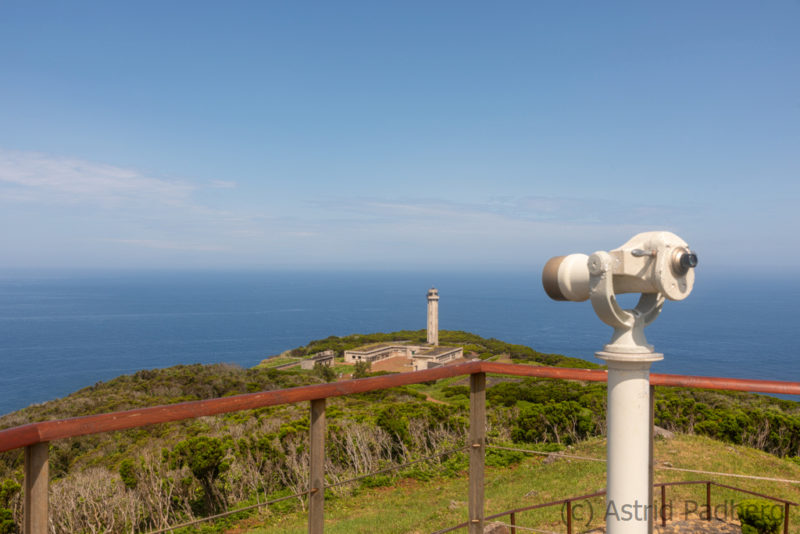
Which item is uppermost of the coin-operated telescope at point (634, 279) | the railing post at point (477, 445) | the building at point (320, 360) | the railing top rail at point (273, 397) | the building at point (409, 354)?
the coin-operated telescope at point (634, 279)

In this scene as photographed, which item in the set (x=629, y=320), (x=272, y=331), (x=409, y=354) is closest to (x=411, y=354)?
(x=409, y=354)

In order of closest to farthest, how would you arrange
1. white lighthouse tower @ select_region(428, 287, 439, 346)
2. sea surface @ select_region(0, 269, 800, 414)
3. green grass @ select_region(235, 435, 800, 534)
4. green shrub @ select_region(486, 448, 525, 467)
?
green grass @ select_region(235, 435, 800, 534)
green shrub @ select_region(486, 448, 525, 467)
white lighthouse tower @ select_region(428, 287, 439, 346)
sea surface @ select_region(0, 269, 800, 414)

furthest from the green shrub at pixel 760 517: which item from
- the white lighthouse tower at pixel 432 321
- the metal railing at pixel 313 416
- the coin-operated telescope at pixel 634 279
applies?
the white lighthouse tower at pixel 432 321

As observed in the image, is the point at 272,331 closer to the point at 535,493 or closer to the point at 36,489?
the point at 535,493

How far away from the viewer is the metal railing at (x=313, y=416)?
41.1 inches

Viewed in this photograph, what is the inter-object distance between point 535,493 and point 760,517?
2.67 metres

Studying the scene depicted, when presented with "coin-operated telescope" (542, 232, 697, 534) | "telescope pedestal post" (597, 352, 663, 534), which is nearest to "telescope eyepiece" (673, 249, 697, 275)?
"coin-operated telescope" (542, 232, 697, 534)

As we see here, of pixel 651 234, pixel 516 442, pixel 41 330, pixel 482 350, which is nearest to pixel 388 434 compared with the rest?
pixel 516 442

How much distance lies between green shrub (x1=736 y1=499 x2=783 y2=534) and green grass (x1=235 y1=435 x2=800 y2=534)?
0.73m

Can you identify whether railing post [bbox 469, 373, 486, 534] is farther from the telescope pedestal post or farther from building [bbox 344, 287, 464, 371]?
building [bbox 344, 287, 464, 371]

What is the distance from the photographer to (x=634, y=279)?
4.45 ft

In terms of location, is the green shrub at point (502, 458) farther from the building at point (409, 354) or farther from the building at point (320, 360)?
the building at point (320, 360)

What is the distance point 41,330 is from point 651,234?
96.6 m

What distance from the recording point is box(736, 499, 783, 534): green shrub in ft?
7.83
